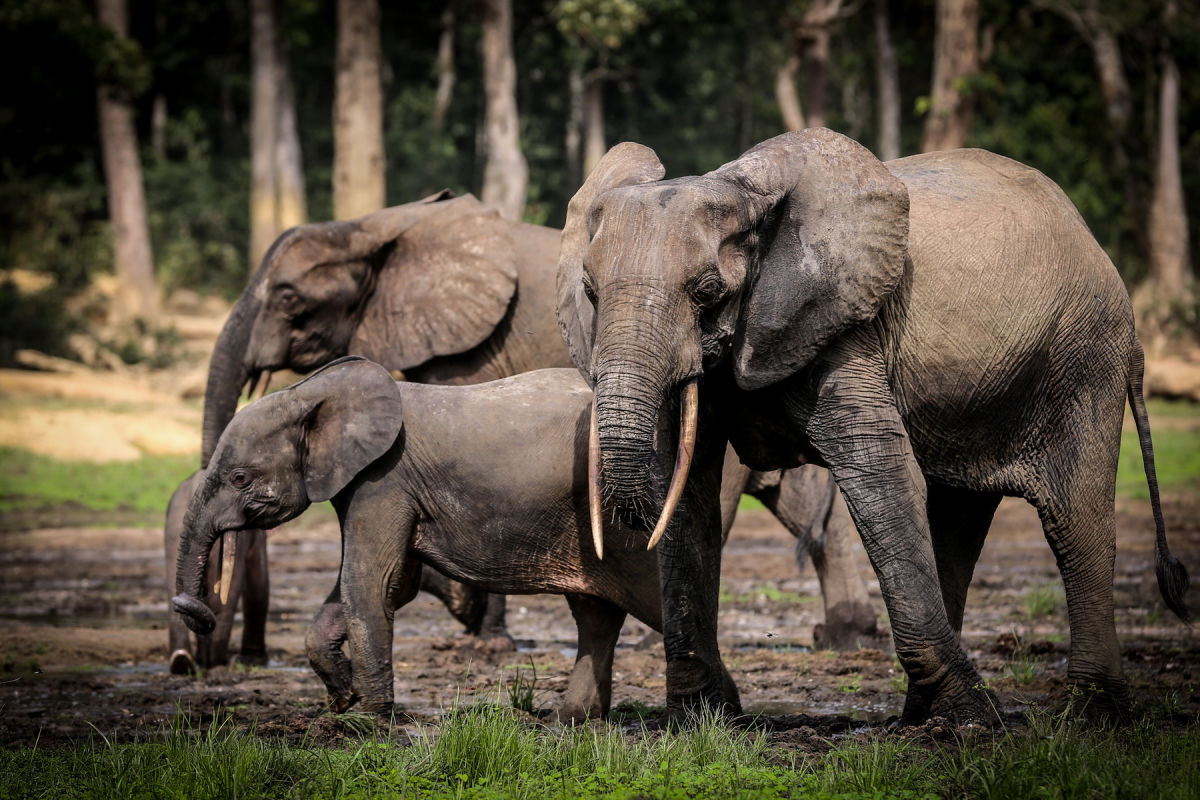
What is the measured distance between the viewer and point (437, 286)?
930cm

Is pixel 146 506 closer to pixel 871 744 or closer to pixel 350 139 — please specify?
pixel 350 139

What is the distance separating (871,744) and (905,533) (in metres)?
0.77

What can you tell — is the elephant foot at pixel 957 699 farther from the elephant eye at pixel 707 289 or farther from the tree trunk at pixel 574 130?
the tree trunk at pixel 574 130

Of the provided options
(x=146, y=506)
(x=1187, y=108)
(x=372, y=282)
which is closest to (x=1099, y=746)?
(x=372, y=282)

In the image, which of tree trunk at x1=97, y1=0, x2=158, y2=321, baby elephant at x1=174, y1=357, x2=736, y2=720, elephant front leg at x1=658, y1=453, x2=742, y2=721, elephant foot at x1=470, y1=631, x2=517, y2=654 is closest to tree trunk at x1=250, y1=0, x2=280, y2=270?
tree trunk at x1=97, y1=0, x2=158, y2=321

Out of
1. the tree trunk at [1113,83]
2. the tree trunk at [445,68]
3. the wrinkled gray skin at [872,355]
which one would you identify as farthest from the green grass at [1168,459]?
the tree trunk at [445,68]

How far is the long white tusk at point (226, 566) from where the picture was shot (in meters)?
7.08

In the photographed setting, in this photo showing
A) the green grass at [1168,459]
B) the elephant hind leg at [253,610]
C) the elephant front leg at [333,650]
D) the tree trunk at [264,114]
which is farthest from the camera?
the tree trunk at [264,114]

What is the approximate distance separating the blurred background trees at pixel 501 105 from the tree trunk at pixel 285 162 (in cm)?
11

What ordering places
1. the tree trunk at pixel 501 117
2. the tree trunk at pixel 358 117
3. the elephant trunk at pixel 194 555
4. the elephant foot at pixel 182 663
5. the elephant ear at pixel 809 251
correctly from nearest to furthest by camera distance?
1. the elephant ear at pixel 809 251
2. the elephant trunk at pixel 194 555
3. the elephant foot at pixel 182 663
4. the tree trunk at pixel 358 117
5. the tree trunk at pixel 501 117

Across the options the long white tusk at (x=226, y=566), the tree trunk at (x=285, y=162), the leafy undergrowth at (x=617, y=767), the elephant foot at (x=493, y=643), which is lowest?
the leafy undergrowth at (x=617, y=767)

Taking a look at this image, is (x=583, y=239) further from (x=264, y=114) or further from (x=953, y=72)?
(x=264, y=114)

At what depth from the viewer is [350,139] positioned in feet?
61.2

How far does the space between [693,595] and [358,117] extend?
13.7 metres
